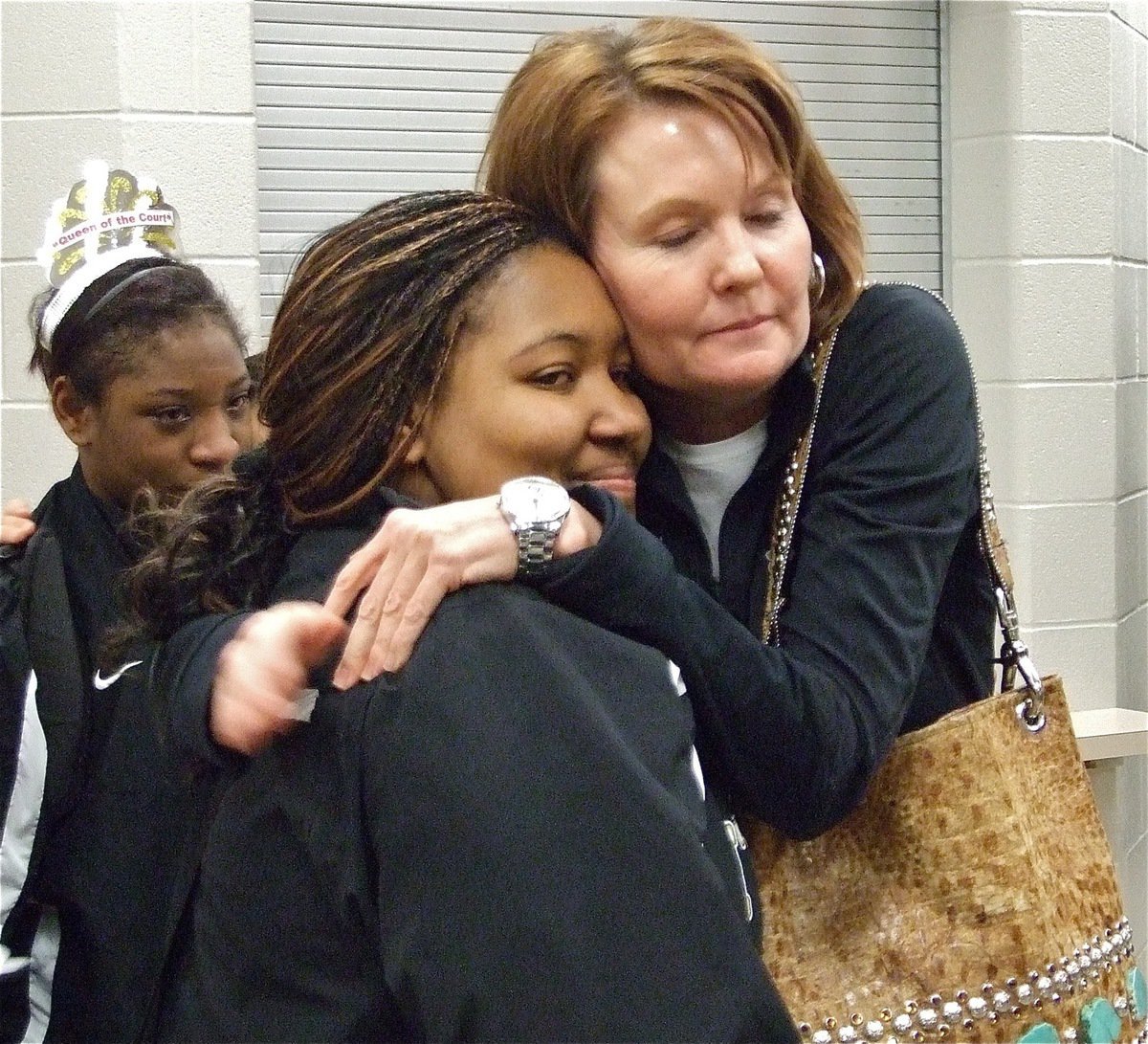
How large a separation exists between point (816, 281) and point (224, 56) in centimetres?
183

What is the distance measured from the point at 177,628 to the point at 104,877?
0.49 meters

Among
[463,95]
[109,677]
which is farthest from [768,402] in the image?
[463,95]

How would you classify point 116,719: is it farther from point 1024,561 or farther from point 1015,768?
point 1024,561

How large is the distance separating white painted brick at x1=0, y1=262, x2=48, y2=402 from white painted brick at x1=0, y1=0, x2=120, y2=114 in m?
0.33

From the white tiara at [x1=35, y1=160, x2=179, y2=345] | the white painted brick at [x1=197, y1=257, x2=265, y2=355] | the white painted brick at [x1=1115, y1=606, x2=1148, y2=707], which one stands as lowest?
the white painted brick at [x1=1115, y1=606, x2=1148, y2=707]

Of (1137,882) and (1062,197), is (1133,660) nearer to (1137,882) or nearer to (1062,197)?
(1137,882)

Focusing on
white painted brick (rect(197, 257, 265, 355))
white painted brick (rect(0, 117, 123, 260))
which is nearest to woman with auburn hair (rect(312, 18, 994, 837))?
white painted brick (rect(197, 257, 265, 355))

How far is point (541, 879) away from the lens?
84 centimetres

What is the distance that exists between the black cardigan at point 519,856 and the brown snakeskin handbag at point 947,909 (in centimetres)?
30

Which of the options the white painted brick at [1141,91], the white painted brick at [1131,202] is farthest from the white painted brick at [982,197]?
the white painted brick at [1141,91]

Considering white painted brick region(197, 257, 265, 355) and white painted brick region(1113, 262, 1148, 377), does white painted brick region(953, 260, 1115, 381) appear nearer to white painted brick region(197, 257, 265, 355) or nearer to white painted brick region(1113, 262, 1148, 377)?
white painted brick region(1113, 262, 1148, 377)

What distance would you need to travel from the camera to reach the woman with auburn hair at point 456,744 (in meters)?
0.84

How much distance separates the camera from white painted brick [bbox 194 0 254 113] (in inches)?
107

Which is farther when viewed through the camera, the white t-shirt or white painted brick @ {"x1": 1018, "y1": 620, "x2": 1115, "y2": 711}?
white painted brick @ {"x1": 1018, "y1": 620, "x2": 1115, "y2": 711}
